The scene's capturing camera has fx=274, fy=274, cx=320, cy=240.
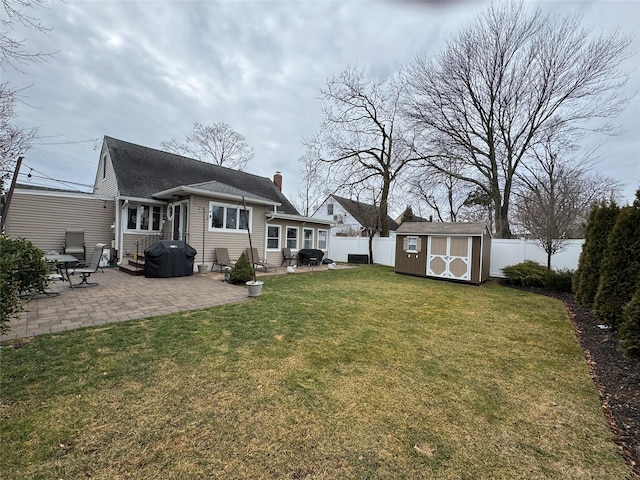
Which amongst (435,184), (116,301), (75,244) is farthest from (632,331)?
(75,244)

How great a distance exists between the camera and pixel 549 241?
1002cm

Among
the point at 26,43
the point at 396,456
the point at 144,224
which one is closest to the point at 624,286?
the point at 396,456

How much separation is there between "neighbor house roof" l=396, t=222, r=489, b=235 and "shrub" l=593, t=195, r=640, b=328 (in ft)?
17.7

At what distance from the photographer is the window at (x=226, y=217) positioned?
10.6m

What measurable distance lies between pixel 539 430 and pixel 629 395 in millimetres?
1509

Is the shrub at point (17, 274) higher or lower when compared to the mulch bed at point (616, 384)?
higher

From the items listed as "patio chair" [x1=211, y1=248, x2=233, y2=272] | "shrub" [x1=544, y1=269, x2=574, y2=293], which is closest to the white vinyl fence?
"shrub" [x1=544, y1=269, x2=574, y2=293]

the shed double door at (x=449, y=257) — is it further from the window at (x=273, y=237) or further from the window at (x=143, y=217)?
the window at (x=143, y=217)

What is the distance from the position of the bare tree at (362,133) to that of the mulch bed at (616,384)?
545 inches

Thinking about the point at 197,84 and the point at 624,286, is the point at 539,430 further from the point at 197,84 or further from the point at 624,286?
the point at 197,84

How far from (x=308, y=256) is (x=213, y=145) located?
1548cm

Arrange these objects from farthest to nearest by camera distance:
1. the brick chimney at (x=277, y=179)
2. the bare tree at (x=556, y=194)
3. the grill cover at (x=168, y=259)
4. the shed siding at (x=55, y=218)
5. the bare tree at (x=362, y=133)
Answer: the brick chimney at (x=277, y=179), the bare tree at (x=362, y=133), the bare tree at (x=556, y=194), the shed siding at (x=55, y=218), the grill cover at (x=168, y=259)

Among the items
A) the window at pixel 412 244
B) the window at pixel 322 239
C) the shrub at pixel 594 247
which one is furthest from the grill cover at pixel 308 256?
the shrub at pixel 594 247

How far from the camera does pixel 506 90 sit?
1341 centimetres
